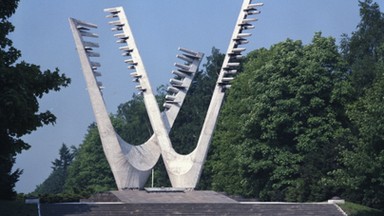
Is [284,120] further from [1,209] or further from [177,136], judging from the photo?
[177,136]

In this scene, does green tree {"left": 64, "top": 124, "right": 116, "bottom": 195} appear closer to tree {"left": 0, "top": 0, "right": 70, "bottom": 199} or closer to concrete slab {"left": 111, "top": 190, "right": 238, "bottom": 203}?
concrete slab {"left": 111, "top": 190, "right": 238, "bottom": 203}

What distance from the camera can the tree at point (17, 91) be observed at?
20.7m

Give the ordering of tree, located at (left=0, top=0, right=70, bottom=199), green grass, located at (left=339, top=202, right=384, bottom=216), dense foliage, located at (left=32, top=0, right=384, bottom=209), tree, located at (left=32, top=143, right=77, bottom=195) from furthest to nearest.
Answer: tree, located at (left=32, top=143, right=77, bottom=195), green grass, located at (left=339, top=202, right=384, bottom=216), dense foliage, located at (left=32, top=0, right=384, bottom=209), tree, located at (left=0, top=0, right=70, bottom=199)

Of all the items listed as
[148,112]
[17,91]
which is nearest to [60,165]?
[148,112]

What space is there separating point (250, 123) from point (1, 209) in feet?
58.6

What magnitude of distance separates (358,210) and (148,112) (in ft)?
42.4

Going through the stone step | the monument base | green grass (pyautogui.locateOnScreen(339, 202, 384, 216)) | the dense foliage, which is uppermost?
the dense foliage

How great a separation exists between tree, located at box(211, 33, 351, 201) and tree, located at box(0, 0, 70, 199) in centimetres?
2549

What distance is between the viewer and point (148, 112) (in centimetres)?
4969

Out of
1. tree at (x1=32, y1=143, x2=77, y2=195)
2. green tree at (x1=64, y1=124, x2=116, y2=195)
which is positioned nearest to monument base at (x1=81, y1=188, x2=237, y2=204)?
green tree at (x1=64, y1=124, x2=116, y2=195)

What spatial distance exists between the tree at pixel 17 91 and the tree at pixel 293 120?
2549 cm

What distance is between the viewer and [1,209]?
35594mm

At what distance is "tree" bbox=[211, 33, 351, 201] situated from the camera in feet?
157

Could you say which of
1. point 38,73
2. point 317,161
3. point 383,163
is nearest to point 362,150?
point 383,163
